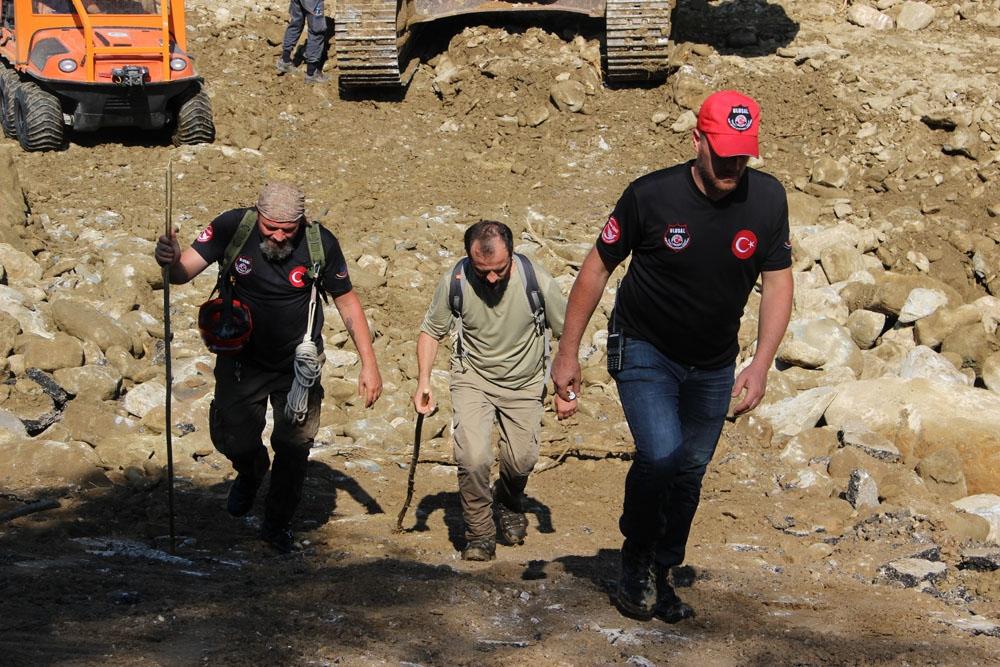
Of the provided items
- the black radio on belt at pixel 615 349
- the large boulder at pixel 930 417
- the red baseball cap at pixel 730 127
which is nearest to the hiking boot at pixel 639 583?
the black radio on belt at pixel 615 349

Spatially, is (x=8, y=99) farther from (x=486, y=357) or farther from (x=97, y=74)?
(x=486, y=357)

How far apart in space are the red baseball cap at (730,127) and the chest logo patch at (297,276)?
239 cm

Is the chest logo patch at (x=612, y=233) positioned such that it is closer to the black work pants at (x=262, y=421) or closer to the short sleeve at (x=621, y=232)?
the short sleeve at (x=621, y=232)

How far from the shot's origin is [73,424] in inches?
344

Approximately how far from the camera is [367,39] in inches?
601

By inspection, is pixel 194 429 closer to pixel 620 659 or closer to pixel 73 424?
pixel 73 424

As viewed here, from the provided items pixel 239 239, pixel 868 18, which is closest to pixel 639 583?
pixel 239 239

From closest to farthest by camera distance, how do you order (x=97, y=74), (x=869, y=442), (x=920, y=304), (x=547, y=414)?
(x=869, y=442) < (x=547, y=414) < (x=920, y=304) < (x=97, y=74)

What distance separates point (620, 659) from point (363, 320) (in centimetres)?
243

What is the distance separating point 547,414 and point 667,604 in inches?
177

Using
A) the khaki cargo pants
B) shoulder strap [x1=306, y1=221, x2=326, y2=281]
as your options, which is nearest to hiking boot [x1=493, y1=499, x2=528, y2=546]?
the khaki cargo pants

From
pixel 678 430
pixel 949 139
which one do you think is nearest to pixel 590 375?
pixel 678 430

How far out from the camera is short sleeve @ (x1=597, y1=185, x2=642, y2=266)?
16.0ft

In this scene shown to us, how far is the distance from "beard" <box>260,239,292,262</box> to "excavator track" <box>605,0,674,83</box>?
9512 millimetres
